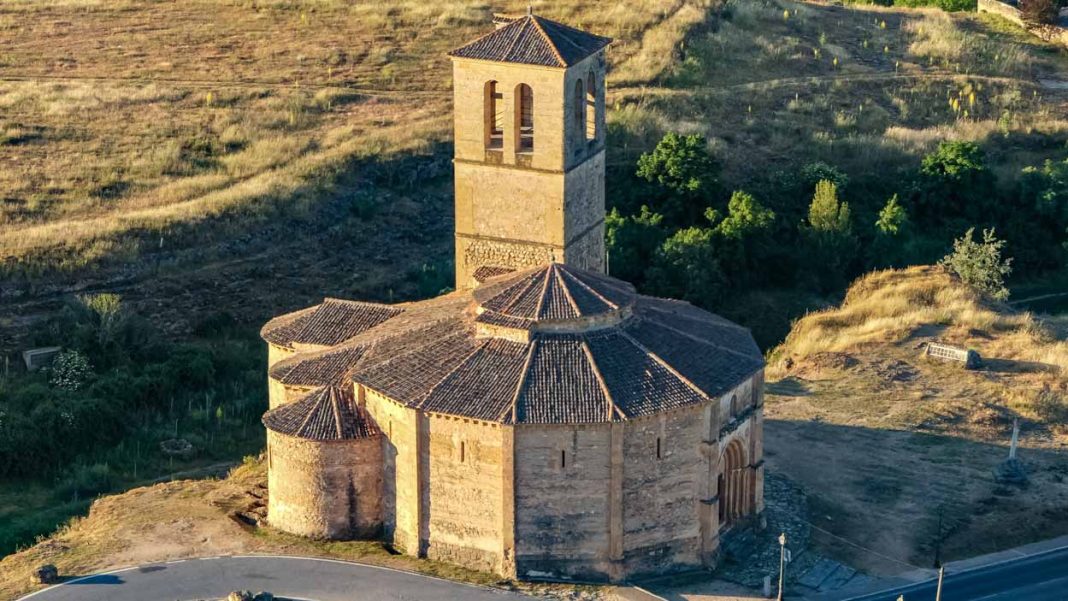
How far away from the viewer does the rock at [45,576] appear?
4869 centimetres

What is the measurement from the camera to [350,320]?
55.4 metres

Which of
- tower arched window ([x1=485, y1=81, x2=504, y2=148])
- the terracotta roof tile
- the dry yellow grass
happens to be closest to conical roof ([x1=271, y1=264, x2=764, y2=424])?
the terracotta roof tile

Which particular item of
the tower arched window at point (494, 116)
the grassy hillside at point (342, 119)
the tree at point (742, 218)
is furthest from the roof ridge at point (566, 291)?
the tree at point (742, 218)

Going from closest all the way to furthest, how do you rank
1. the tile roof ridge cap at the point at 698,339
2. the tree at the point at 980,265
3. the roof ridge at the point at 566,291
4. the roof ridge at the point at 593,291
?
1. the roof ridge at the point at 566,291
2. the roof ridge at the point at 593,291
3. the tile roof ridge cap at the point at 698,339
4. the tree at the point at 980,265

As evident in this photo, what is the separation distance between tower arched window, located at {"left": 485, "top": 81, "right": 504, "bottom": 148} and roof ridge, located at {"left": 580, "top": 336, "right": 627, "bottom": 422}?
9.73 meters

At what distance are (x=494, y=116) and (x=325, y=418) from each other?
12061mm

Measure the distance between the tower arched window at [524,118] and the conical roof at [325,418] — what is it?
33.8 feet

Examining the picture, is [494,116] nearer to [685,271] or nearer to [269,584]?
[269,584]

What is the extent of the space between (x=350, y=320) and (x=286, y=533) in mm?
7417

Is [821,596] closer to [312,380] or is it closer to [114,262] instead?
[312,380]

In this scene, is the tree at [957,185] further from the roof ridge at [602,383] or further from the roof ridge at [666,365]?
the roof ridge at [602,383]

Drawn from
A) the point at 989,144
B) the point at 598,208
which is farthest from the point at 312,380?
the point at 989,144

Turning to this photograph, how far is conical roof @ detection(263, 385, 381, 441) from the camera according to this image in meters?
49.6

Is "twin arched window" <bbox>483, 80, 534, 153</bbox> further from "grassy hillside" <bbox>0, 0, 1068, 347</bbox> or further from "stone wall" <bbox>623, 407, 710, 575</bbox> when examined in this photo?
"grassy hillside" <bbox>0, 0, 1068, 347</bbox>
